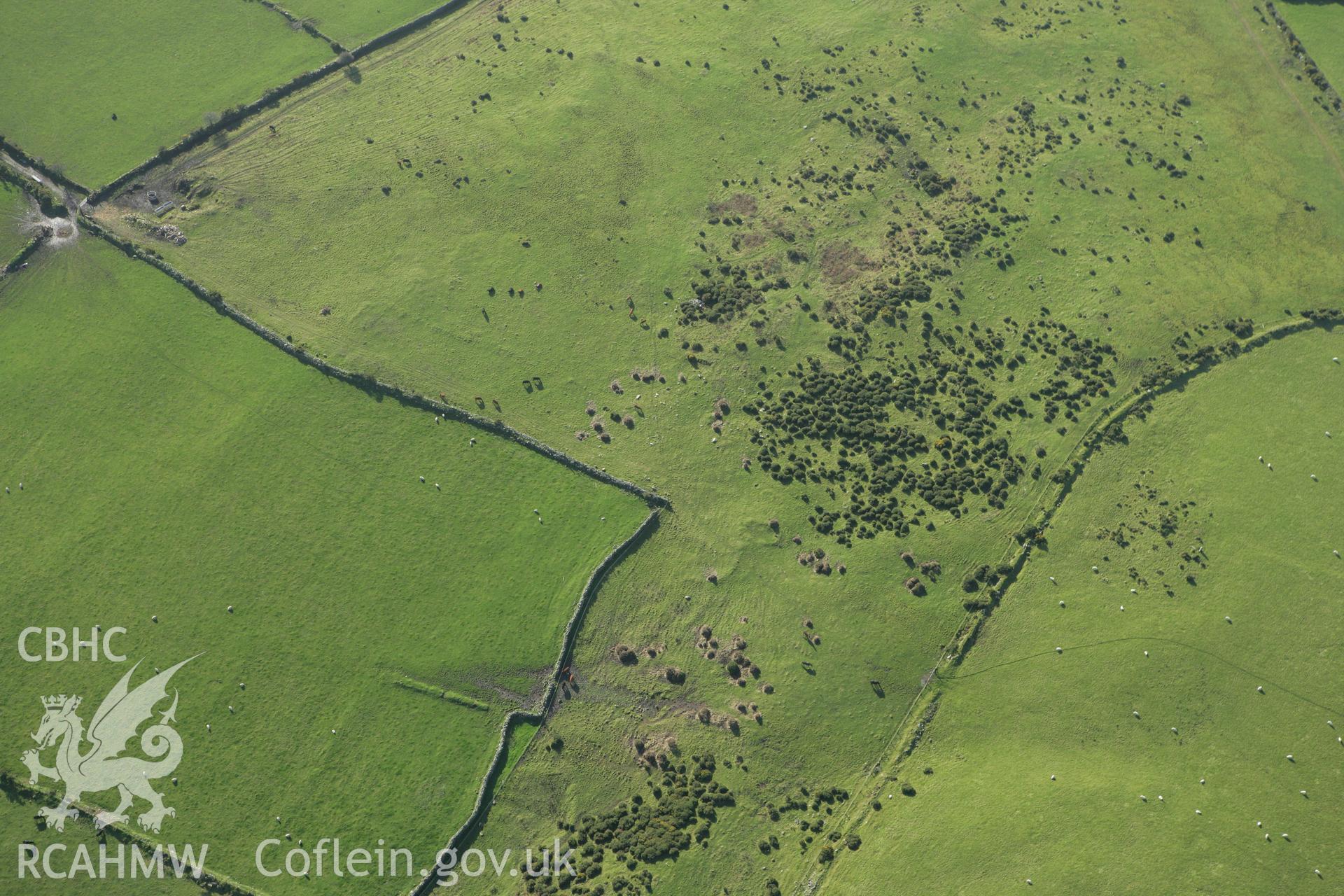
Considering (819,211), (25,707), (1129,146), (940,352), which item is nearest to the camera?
(25,707)

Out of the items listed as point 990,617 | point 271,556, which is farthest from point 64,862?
point 990,617

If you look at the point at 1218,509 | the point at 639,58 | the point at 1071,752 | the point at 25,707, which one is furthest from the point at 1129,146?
the point at 25,707

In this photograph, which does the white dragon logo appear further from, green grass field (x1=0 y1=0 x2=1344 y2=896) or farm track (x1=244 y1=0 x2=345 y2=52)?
farm track (x1=244 y1=0 x2=345 y2=52)

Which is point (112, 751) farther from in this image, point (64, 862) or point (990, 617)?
point (990, 617)

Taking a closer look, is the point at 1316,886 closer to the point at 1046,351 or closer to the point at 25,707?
the point at 1046,351

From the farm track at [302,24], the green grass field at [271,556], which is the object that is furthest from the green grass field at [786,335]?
the farm track at [302,24]
